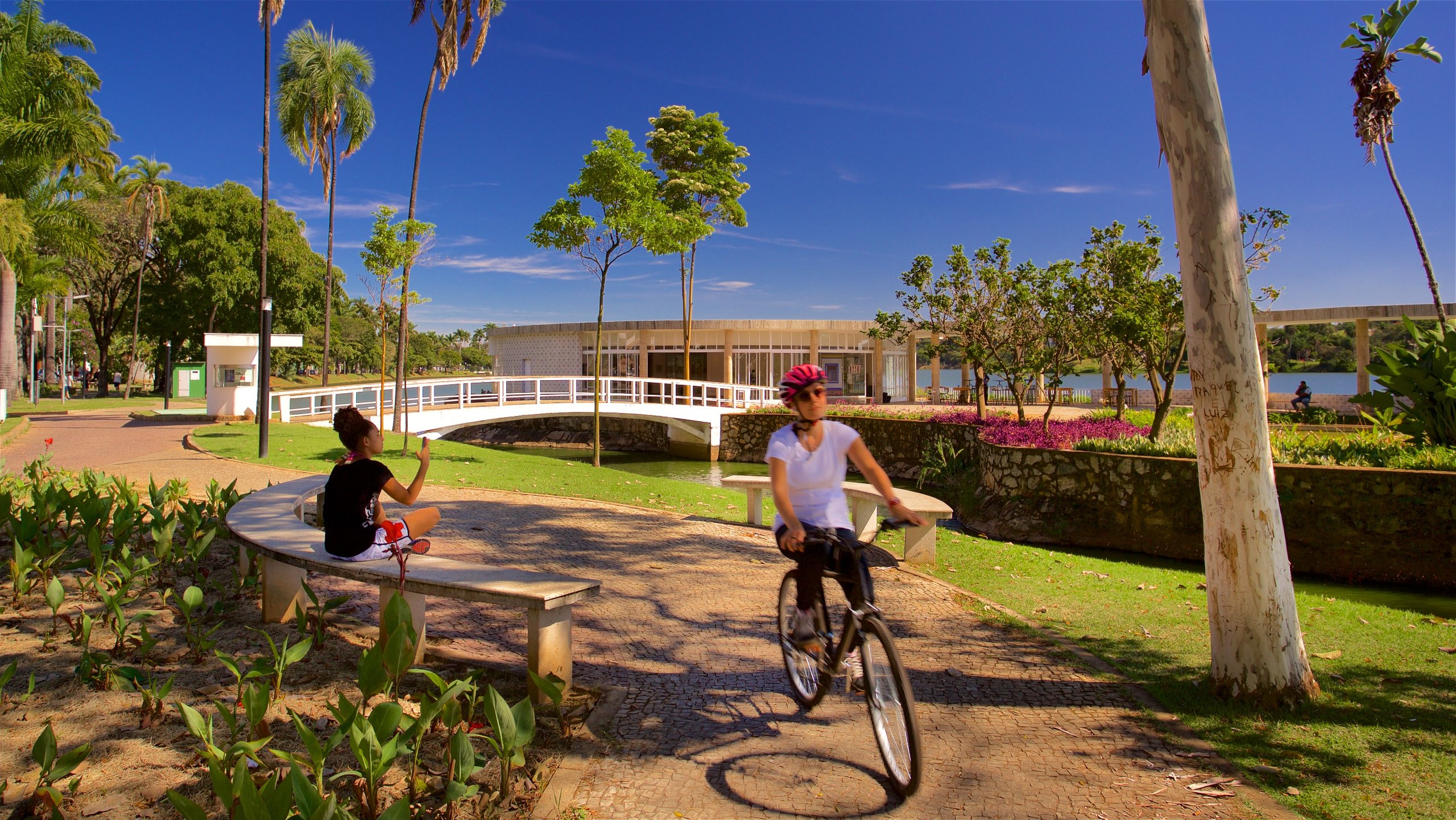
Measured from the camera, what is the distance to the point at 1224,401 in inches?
159

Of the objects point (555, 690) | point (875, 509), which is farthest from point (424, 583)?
point (875, 509)

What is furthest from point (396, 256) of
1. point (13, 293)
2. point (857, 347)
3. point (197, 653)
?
point (857, 347)

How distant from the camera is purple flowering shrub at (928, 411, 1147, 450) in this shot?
47.8ft

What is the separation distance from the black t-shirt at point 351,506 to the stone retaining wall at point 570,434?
27724 millimetres

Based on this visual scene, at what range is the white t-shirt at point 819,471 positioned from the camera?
11.3 ft

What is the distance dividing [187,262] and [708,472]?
28.5 meters

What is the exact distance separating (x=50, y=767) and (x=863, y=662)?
2.83 m

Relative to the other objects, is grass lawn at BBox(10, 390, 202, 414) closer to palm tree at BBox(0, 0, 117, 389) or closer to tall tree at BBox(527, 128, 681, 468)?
palm tree at BBox(0, 0, 117, 389)

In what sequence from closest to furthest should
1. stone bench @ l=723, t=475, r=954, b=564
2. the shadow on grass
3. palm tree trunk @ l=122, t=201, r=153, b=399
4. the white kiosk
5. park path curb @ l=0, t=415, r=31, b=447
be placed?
the shadow on grass
stone bench @ l=723, t=475, r=954, b=564
park path curb @ l=0, t=415, r=31, b=447
the white kiosk
palm tree trunk @ l=122, t=201, r=153, b=399

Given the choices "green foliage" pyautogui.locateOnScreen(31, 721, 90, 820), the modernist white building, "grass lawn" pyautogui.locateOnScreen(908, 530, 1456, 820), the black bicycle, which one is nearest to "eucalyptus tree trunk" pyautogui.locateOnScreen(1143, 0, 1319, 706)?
"grass lawn" pyautogui.locateOnScreen(908, 530, 1456, 820)

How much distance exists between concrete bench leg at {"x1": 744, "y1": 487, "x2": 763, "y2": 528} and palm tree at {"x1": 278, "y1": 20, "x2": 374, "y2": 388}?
2703cm

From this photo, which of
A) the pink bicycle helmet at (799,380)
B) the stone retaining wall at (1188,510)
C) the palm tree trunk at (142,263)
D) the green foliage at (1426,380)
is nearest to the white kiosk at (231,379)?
the palm tree trunk at (142,263)

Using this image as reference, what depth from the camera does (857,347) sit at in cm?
3878

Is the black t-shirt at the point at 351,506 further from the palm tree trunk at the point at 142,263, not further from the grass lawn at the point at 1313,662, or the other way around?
the palm tree trunk at the point at 142,263
